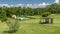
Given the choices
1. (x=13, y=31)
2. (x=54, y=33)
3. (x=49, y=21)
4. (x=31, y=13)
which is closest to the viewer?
(x=54, y=33)

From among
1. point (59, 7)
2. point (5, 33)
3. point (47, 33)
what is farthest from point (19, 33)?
point (59, 7)

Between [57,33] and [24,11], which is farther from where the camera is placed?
[24,11]

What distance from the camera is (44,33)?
16.4 meters

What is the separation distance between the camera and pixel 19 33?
16672 mm

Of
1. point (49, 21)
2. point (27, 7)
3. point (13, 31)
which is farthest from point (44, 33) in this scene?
point (27, 7)

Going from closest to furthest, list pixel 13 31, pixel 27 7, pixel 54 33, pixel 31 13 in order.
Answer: pixel 54 33, pixel 13 31, pixel 31 13, pixel 27 7

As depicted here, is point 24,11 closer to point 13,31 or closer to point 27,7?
point 27,7

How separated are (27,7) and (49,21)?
5062 cm

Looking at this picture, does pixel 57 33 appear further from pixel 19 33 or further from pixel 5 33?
pixel 5 33

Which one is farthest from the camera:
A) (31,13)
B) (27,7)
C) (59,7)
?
(27,7)

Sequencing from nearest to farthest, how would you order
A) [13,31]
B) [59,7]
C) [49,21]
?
[13,31], [49,21], [59,7]

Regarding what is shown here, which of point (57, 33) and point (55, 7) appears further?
point (55, 7)

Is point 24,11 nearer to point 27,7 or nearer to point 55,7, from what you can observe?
point 27,7

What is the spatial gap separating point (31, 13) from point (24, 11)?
3706mm
